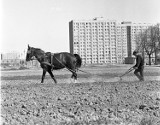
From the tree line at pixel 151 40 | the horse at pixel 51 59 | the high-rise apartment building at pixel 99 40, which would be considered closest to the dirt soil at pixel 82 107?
the horse at pixel 51 59

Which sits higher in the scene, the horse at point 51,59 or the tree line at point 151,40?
the tree line at point 151,40

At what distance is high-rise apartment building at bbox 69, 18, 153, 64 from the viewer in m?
96.6

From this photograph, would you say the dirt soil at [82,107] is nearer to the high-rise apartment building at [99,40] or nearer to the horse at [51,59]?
the horse at [51,59]

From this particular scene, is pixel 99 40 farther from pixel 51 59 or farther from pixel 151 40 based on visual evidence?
pixel 51 59

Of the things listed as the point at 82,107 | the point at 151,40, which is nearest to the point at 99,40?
the point at 151,40

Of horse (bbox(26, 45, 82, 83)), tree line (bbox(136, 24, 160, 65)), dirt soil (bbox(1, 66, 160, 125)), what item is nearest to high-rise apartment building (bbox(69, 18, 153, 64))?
tree line (bbox(136, 24, 160, 65))

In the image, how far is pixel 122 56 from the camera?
11144cm

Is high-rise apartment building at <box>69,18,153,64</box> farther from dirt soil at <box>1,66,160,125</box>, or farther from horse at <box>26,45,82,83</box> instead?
dirt soil at <box>1,66,160,125</box>

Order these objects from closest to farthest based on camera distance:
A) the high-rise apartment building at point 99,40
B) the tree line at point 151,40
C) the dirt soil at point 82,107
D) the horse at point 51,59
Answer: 1. the dirt soil at point 82,107
2. the horse at point 51,59
3. the tree line at point 151,40
4. the high-rise apartment building at point 99,40

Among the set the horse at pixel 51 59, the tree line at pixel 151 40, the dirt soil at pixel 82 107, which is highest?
the tree line at pixel 151 40

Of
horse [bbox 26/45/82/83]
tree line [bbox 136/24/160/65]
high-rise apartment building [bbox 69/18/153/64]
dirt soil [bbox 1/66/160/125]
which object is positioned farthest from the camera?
high-rise apartment building [bbox 69/18/153/64]

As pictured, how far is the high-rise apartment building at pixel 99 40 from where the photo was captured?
96562 millimetres

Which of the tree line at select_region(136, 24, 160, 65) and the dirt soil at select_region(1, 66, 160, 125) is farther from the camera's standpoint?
the tree line at select_region(136, 24, 160, 65)

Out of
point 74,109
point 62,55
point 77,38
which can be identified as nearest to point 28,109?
point 74,109
